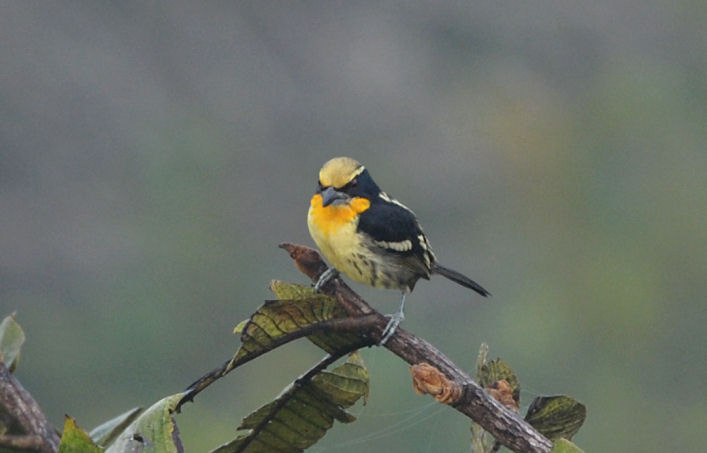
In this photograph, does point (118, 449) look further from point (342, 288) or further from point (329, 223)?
point (329, 223)

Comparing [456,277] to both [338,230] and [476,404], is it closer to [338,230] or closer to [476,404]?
[338,230]

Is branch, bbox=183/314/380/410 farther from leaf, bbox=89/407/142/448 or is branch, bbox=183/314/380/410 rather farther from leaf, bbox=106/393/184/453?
leaf, bbox=89/407/142/448

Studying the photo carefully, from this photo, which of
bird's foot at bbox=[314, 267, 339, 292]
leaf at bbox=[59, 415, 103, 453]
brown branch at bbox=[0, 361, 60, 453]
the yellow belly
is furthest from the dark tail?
leaf at bbox=[59, 415, 103, 453]

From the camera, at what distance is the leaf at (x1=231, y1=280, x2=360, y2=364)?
110 cm

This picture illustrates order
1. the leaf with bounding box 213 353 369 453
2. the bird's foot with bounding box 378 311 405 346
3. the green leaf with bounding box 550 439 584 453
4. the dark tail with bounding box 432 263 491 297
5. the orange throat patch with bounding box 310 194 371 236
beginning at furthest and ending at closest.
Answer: the dark tail with bounding box 432 263 491 297 < the orange throat patch with bounding box 310 194 371 236 < the leaf with bounding box 213 353 369 453 < the bird's foot with bounding box 378 311 405 346 < the green leaf with bounding box 550 439 584 453

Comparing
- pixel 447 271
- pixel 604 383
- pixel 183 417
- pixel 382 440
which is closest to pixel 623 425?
pixel 604 383

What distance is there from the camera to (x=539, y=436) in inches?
43.3

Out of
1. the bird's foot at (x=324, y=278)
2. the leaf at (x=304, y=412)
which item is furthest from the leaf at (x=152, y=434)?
the bird's foot at (x=324, y=278)

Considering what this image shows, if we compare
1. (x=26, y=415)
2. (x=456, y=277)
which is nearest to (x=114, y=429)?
(x=26, y=415)

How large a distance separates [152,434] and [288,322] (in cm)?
18

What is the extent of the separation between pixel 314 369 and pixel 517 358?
793 centimetres

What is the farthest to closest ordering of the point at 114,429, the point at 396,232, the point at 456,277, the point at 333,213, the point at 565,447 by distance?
the point at 456,277
the point at 396,232
the point at 333,213
the point at 114,429
the point at 565,447

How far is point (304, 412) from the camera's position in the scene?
1267mm

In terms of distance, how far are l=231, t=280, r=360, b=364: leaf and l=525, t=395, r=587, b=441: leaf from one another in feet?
0.77
